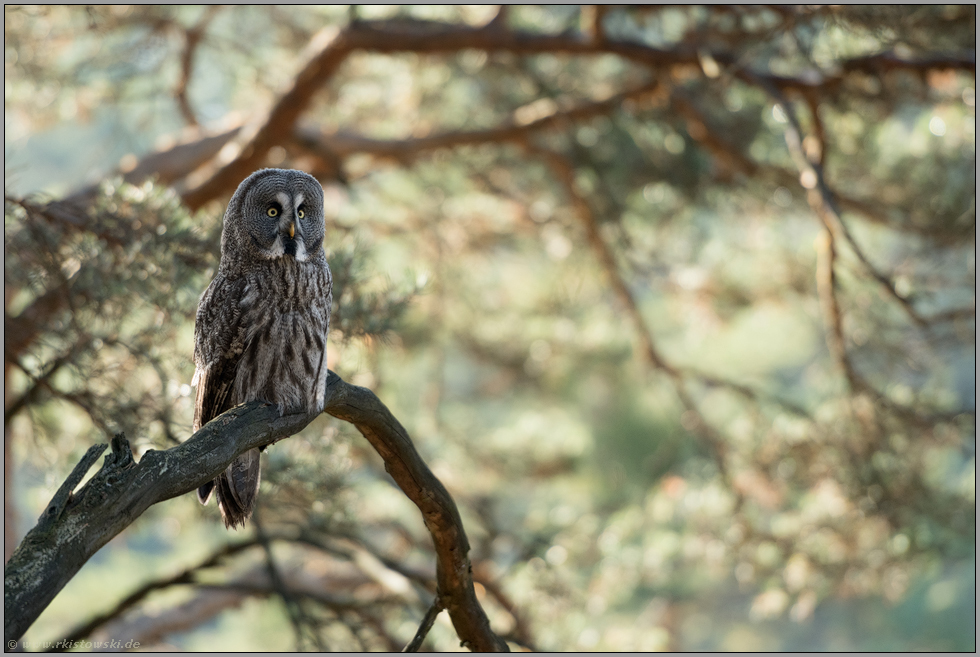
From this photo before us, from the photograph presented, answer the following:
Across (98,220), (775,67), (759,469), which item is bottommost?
(98,220)

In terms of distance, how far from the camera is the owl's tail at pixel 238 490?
180cm

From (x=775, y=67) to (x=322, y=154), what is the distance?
245cm

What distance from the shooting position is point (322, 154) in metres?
3.90

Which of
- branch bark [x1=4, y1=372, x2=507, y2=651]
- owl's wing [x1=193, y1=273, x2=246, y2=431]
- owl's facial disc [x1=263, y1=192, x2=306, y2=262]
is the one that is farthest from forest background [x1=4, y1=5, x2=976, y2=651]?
branch bark [x1=4, y1=372, x2=507, y2=651]

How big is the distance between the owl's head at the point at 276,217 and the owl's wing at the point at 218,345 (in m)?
0.09

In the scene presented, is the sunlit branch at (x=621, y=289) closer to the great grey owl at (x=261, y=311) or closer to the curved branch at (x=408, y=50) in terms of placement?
the curved branch at (x=408, y=50)

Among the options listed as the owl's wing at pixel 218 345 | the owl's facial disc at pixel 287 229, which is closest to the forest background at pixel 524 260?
the owl's wing at pixel 218 345

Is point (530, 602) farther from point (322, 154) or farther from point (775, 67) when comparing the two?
point (775, 67)

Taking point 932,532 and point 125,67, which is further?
point 125,67

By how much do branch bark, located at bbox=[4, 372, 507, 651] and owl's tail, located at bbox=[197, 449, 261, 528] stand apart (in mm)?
294

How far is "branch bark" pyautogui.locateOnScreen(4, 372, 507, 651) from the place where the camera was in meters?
0.99

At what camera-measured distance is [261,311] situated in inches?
72.7

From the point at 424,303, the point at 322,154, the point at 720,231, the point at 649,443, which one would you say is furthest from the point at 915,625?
the point at 322,154

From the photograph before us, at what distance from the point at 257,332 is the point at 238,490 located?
13.9 inches
